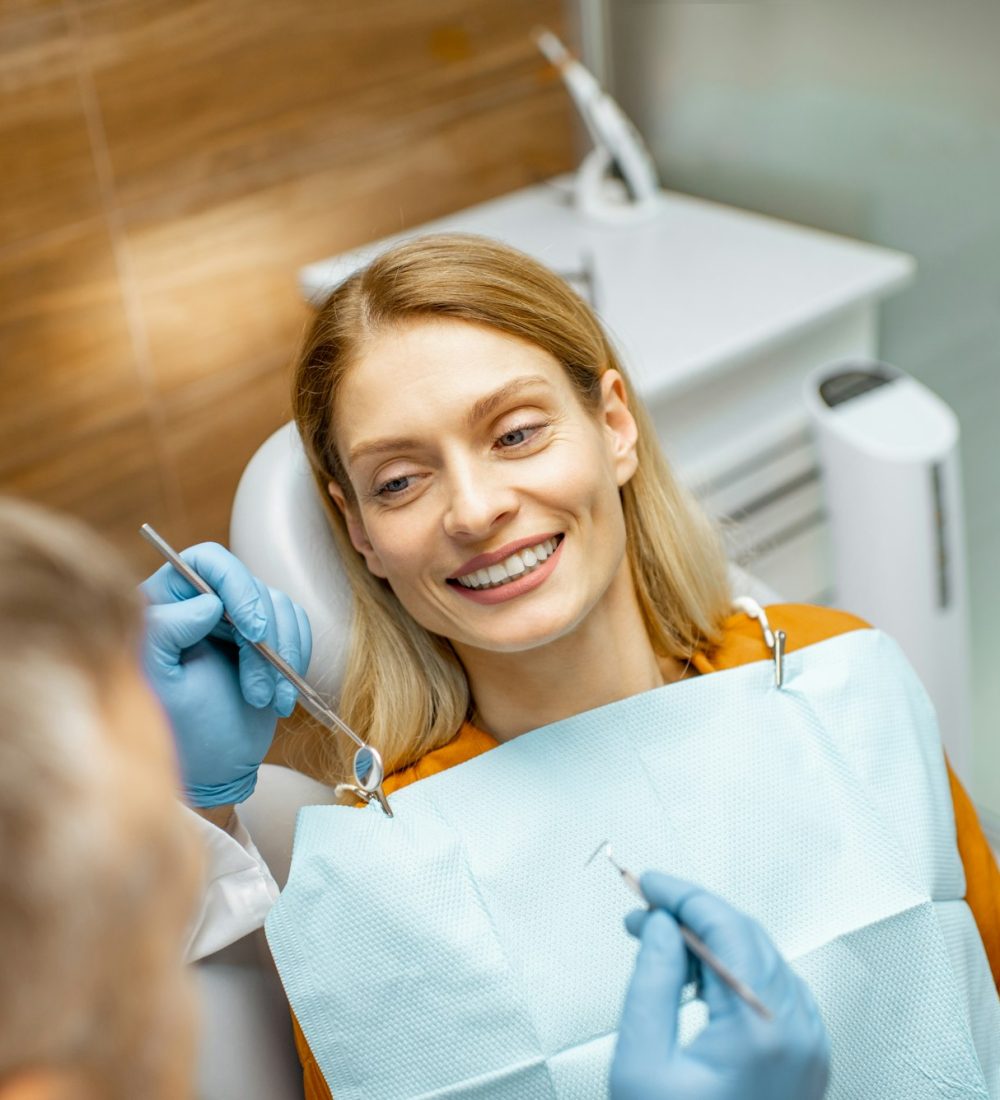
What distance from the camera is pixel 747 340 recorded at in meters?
1.98

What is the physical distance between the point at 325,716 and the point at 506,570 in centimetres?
23

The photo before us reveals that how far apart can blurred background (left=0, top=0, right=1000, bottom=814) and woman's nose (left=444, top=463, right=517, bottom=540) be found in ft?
3.82

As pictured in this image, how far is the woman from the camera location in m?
1.23

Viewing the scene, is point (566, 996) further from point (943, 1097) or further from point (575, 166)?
point (575, 166)

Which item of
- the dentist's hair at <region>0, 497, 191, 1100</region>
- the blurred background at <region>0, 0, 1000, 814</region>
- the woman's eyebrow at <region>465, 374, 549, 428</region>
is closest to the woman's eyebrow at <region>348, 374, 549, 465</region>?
the woman's eyebrow at <region>465, 374, 549, 428</region>

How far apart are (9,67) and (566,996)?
166cm

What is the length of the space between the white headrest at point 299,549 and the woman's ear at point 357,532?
8cm

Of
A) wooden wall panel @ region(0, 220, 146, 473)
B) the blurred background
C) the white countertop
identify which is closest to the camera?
the white countertop

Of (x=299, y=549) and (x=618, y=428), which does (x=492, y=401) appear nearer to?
(x=618, y=428)

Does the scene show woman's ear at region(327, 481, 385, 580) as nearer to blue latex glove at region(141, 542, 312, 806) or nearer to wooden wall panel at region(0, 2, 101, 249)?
blue latex glove at region(141, 542, 312, 806)

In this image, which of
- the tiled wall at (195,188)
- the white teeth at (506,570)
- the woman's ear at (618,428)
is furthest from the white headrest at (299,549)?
the tiled wall at (195,188)

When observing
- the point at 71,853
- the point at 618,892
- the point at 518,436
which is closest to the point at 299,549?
the point at 518,436

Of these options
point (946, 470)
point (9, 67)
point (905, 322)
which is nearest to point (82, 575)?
point (946, 470)

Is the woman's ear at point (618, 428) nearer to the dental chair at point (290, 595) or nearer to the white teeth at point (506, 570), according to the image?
the white teeth at point (506, 570)
